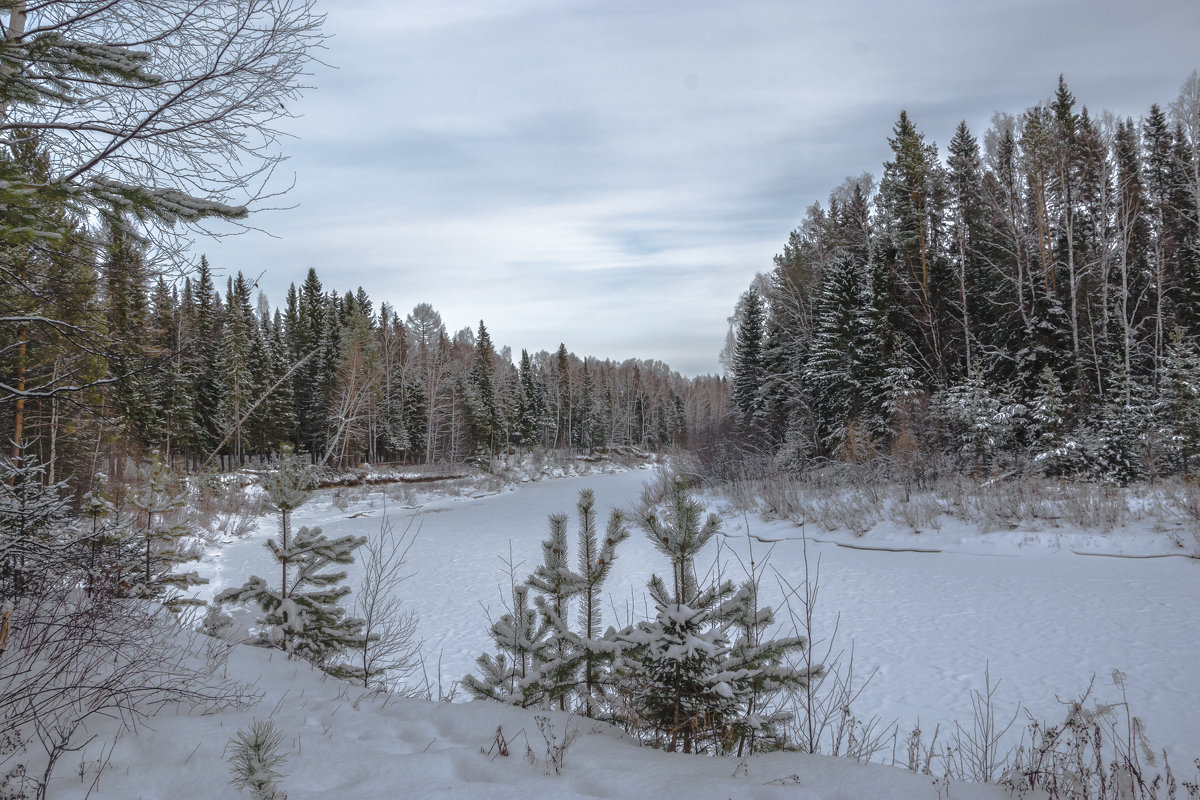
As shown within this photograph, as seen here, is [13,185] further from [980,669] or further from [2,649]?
[980,669]

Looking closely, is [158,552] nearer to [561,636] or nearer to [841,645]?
[561,636]

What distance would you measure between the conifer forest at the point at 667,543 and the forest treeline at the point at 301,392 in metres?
0.12

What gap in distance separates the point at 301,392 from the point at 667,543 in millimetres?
43367

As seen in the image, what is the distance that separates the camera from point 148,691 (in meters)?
2.78

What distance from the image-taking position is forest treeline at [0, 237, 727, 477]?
11.8 feet

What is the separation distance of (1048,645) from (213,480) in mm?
18325

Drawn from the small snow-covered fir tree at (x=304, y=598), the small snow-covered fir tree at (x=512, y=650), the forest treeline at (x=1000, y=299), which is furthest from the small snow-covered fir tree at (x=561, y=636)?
the forest treeline at (x=1000, y=299)

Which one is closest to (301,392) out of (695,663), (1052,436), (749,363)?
(749,363)

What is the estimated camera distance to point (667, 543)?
3.08 m

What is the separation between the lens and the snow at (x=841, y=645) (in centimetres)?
230

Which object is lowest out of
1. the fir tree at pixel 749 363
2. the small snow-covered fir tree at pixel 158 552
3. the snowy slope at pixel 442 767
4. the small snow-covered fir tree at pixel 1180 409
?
the snowy slope at pixel 442 767

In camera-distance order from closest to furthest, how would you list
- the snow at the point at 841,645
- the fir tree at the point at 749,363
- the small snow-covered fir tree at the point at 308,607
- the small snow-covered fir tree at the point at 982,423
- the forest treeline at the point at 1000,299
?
the snow at the point at 841,645 < the small snow-covered fir tree at the point at 308,607 < the small snow-covered fir tree at the point at 982,423 < the forest treeline at the point at 1000,299 < the fir tree at the point at 749,363

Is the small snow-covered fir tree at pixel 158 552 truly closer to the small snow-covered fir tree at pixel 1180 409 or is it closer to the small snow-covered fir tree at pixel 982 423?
the small snow-covered fir tree at pixel 982 423

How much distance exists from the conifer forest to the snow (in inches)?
1.3
